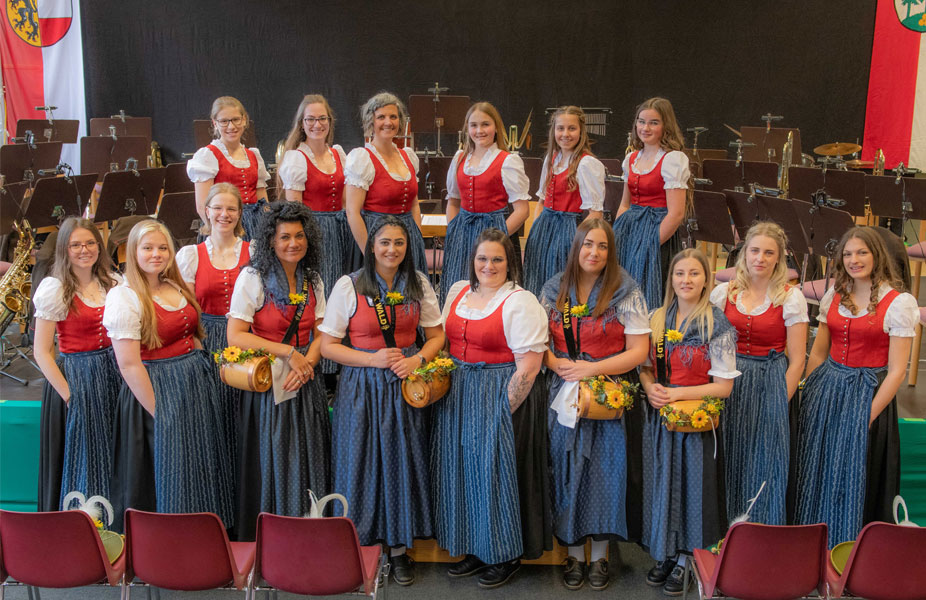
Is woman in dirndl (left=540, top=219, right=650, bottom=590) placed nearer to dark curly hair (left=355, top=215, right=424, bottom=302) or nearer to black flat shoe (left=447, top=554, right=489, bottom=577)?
black flat shoe (left=447, top=554, right=489, bottom=577)

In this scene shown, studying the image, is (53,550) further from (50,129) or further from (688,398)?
(50,129)

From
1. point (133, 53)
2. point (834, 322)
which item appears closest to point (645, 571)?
point (834, 322)

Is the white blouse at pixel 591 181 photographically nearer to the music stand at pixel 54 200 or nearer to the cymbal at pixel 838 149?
the music stand at pixel 54 200

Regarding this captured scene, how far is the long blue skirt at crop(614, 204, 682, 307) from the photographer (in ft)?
14.8

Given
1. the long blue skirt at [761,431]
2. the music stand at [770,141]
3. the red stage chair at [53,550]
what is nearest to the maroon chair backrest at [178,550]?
the red stage chair at [53,550]

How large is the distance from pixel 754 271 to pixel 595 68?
7.55 m

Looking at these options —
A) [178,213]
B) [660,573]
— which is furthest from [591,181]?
[178,213]

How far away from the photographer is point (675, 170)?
170 inches

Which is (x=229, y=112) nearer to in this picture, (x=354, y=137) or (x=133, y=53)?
(x=354, y=137)

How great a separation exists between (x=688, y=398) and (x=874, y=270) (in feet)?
3.23

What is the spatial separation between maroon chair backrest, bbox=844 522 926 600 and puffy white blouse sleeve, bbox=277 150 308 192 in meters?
3.12

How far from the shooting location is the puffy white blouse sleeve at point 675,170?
431 cm

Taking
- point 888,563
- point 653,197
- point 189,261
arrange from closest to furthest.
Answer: point 888,563, point 189,261, point 653,197

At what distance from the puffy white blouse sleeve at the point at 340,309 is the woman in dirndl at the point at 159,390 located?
1.91ft
